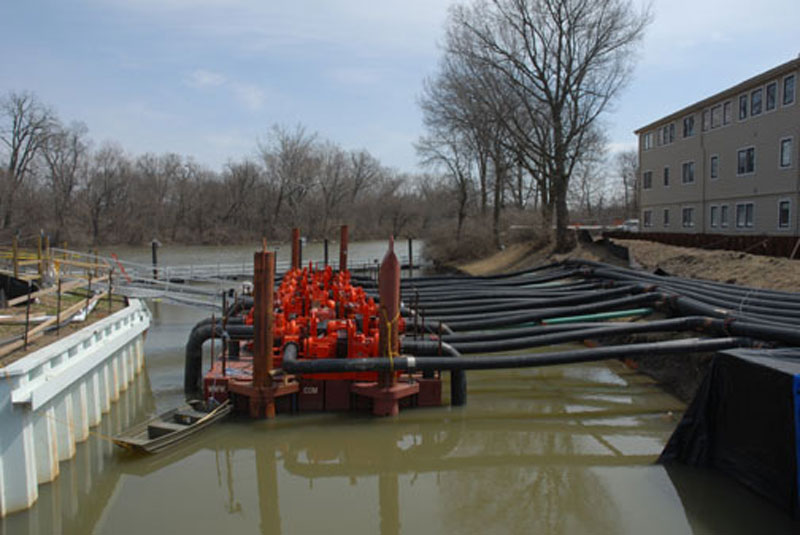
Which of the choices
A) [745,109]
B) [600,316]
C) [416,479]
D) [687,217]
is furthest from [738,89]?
[416,479]

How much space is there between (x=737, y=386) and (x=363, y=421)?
216 inches

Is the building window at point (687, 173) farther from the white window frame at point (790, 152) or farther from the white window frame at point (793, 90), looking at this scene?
the white window frame at point (793, 90)

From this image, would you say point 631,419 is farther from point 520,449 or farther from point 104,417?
point 104,417

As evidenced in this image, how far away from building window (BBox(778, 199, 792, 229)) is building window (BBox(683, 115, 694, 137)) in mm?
8866

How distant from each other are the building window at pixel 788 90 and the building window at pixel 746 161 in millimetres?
3042

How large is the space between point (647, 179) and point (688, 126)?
5.78 m

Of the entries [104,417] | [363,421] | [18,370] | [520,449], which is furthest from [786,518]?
[104,417]

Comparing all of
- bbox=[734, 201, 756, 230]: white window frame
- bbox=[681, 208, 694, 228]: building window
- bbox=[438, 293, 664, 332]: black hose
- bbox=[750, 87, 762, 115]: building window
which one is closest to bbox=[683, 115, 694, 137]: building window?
bbox=[681, 208, 694, 228]: building window

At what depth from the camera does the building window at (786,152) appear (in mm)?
25828

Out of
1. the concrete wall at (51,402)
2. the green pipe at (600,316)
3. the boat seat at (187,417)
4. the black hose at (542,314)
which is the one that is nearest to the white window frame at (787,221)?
the green pipe at (600,316)

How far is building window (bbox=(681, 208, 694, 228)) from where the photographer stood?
113ft

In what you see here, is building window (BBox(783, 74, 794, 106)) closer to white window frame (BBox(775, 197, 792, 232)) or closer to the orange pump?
white window frame (BBox(775, 197, 792, 232))

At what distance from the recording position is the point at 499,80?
31141 millimetres

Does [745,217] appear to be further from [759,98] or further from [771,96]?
[771,96]
